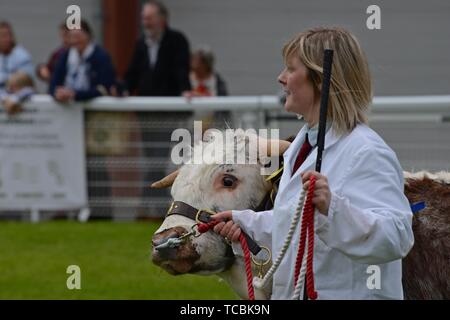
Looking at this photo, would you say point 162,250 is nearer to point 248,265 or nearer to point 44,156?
point 248,265

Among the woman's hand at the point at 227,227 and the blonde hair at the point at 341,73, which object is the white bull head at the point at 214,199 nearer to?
Result: the woman's hand at the point at 227,227

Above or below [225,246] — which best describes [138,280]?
below

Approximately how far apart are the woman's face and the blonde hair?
0.9 inches

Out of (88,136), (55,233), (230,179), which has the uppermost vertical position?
(230,179)

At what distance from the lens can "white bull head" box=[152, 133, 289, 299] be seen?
201 inches

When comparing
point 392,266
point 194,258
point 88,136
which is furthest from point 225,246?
point 88,136

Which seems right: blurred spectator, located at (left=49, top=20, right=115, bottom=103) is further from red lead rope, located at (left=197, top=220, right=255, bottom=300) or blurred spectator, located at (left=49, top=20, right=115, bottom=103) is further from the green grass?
red lead rope, located at (left=197, top=220, right=255, bottom=300)

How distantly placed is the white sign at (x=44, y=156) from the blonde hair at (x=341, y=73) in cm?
922

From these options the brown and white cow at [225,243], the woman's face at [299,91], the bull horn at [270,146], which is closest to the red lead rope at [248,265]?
the brown and white cow at [225,243]

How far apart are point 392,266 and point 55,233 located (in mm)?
8619

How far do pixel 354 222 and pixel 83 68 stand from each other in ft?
32.8

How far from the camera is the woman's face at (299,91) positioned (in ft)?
14.4

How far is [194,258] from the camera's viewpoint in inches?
201

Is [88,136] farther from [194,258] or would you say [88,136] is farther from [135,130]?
[194,258]
